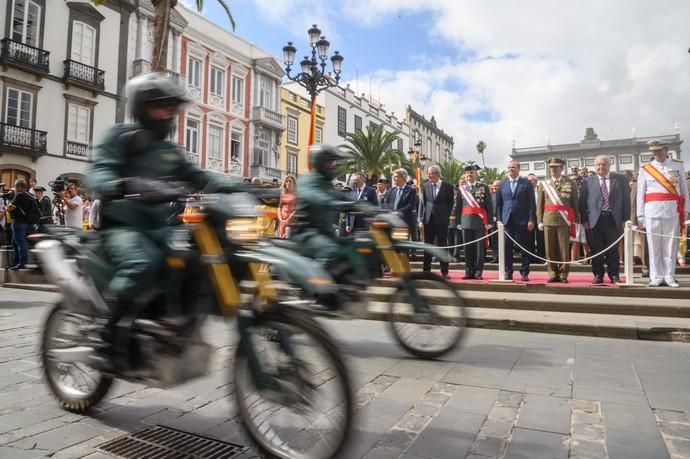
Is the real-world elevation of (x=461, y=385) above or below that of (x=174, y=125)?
below

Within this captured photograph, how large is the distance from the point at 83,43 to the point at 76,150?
224 inches

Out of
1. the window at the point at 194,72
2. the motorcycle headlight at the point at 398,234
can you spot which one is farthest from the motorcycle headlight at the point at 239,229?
the window at the point at 194,72

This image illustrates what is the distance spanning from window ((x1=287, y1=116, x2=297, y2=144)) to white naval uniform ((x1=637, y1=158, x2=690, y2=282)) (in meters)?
34.0

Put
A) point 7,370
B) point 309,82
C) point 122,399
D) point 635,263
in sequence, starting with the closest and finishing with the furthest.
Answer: point 122,399 → point 7,370 → point 635,263 → point 309,82

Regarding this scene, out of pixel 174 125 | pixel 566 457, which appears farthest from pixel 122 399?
pixel 566 457

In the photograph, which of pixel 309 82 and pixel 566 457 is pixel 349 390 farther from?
pixel 309 82

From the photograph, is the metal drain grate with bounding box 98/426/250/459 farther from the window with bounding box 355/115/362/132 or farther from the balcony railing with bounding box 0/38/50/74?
the window with bounding box 355/115/362/132

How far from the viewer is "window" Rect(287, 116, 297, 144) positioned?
39.6 m

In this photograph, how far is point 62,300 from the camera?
9.64 ft

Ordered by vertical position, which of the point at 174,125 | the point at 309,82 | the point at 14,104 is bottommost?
the point at 174,125

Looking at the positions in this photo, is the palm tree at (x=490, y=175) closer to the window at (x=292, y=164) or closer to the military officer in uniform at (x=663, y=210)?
the window at (x=292, y=164)

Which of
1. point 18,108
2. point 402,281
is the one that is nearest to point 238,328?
point 402,281

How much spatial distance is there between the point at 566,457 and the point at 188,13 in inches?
1302

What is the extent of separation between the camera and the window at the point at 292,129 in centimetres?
3959
